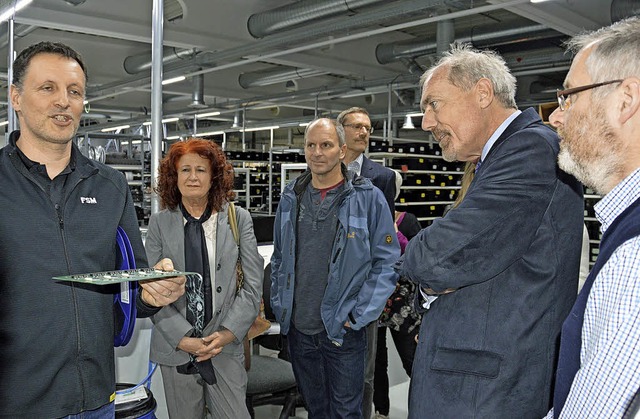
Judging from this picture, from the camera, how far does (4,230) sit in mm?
1454

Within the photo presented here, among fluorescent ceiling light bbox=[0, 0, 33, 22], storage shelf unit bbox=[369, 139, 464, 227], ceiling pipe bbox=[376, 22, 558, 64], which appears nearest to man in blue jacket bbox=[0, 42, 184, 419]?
fluorescent ceiling light bbox=[0, 0, 33, 22]

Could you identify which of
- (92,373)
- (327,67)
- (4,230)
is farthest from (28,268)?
(327,67)

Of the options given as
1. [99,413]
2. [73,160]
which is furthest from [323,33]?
[99,413]

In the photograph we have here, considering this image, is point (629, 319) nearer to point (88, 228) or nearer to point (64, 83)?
point (88, 228)

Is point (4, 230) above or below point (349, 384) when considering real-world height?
above

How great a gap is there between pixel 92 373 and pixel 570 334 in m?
1.27

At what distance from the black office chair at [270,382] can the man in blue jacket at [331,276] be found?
0.31m

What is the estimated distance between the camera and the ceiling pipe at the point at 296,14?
21.1 feet

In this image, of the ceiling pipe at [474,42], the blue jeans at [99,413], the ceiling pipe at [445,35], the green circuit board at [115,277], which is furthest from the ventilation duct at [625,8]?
the blue jeans at [99,413]

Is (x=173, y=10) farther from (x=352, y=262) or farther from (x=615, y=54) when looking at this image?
(x=615, y=54)

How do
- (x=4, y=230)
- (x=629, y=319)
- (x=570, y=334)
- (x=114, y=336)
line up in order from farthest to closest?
(x=114, y=336)
(x=4, y=230)
(x=570, y=334)
(x=629, y=319)

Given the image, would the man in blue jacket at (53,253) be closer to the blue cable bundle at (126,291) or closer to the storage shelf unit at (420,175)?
the blue cable bundle at (126,291)

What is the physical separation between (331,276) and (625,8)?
19.2 feet

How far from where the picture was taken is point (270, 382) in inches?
114
